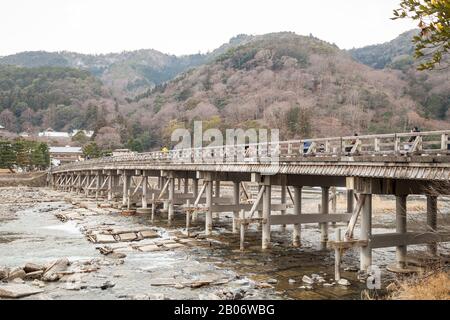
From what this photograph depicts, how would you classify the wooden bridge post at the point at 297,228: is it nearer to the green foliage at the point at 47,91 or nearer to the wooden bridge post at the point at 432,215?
the wooden bridge post at the point at 432,215

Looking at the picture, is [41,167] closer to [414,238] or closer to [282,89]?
[282,89]

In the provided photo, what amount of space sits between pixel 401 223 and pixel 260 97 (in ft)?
315

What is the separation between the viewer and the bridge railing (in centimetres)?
1222

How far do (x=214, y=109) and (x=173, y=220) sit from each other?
77.7 m

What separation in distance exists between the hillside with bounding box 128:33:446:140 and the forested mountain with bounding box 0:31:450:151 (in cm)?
29

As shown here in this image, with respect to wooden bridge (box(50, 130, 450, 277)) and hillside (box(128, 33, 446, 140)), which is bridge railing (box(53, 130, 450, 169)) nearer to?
wooden bridge (box(50, 130, 450, 277))

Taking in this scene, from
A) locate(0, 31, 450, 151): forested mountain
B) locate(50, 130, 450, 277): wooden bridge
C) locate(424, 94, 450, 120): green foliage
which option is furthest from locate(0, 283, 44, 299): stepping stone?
locate(424, 94, 450, 120): green foliage

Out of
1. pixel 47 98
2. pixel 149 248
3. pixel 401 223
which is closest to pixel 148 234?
pixel 149 248

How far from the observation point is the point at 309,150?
17.3 metres

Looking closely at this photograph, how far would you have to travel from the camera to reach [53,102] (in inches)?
6112

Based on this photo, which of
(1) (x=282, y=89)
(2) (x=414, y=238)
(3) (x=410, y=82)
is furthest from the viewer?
(1) (x=282, y=89)

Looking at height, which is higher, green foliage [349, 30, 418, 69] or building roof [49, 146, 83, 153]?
green foliage [349, 30, 418, 69]

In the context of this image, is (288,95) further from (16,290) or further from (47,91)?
(16,290)
